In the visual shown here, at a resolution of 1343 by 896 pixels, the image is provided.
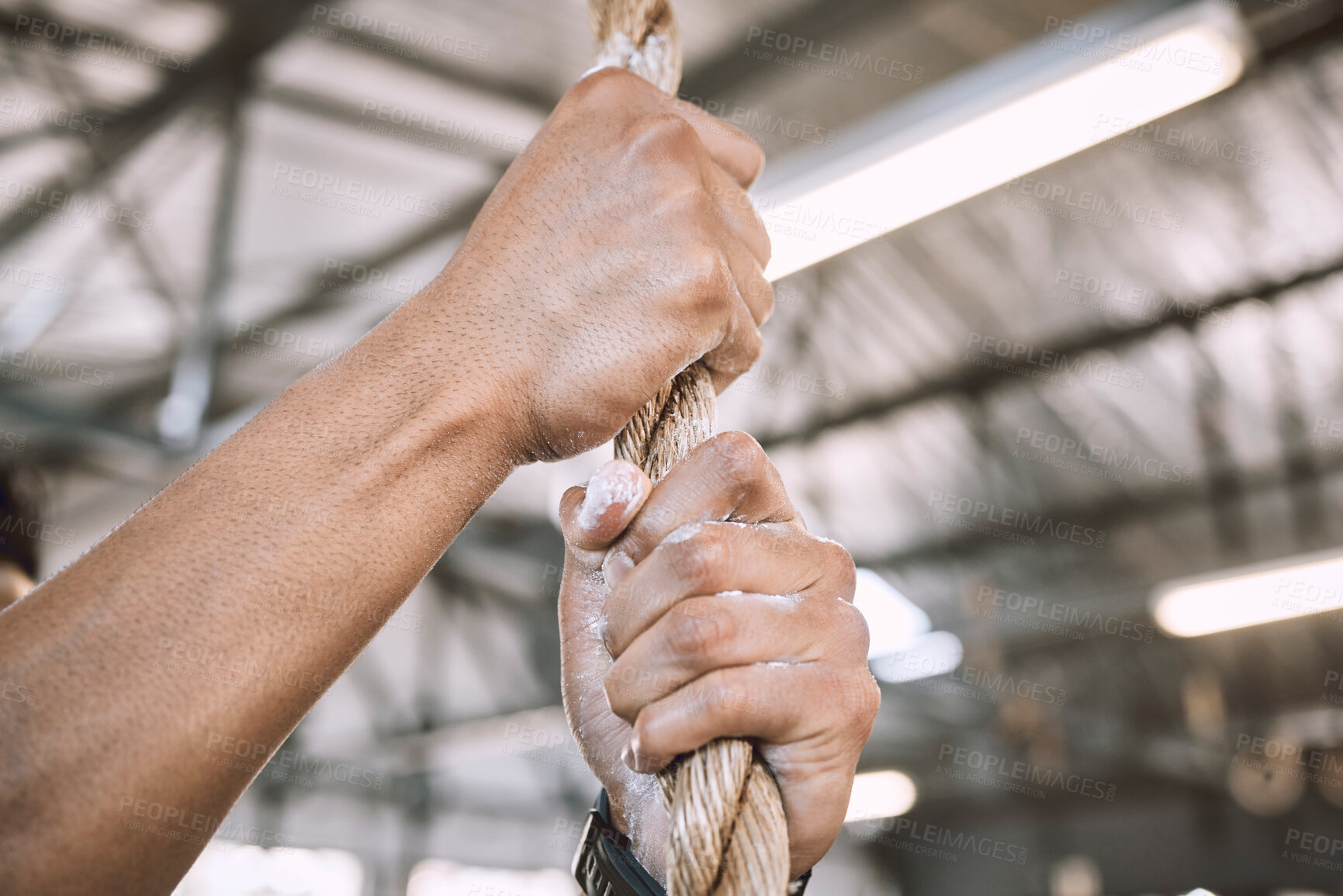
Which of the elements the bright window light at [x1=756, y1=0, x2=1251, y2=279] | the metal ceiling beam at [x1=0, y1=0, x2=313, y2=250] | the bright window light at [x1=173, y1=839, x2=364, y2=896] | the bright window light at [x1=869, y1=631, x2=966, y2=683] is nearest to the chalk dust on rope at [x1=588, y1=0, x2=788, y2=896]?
the bright window light at [x1=756, y1=0, x2=1251, y2=279]

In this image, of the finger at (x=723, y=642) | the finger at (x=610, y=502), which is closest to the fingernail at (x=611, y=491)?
the finger at (x=610, y=502)

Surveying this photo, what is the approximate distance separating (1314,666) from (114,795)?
9.83 m

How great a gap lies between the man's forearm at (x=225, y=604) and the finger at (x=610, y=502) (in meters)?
0.09

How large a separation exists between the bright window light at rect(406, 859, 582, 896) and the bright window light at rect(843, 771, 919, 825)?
11.9ft

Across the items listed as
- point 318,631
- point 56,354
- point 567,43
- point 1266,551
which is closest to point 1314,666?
point 1266,551

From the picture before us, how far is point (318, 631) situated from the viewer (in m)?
0.63

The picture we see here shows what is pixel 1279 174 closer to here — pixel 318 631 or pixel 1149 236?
pixel 1149 236

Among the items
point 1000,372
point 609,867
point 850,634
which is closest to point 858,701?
point 850,634

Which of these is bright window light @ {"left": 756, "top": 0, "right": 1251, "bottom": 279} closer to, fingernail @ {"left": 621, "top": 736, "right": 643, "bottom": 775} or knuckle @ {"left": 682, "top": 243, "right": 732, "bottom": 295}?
knuckle @ {"left": 682, "top": 243, "right": 732, "bottom": 295}

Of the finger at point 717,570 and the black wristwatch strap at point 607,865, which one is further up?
the finger at point 717,570

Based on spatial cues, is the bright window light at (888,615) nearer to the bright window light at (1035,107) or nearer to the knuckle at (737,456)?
the bright window light at (1035,107)

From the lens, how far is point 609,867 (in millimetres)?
732

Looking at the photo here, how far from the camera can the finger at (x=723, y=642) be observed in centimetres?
63

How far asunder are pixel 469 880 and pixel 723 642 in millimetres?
10625
